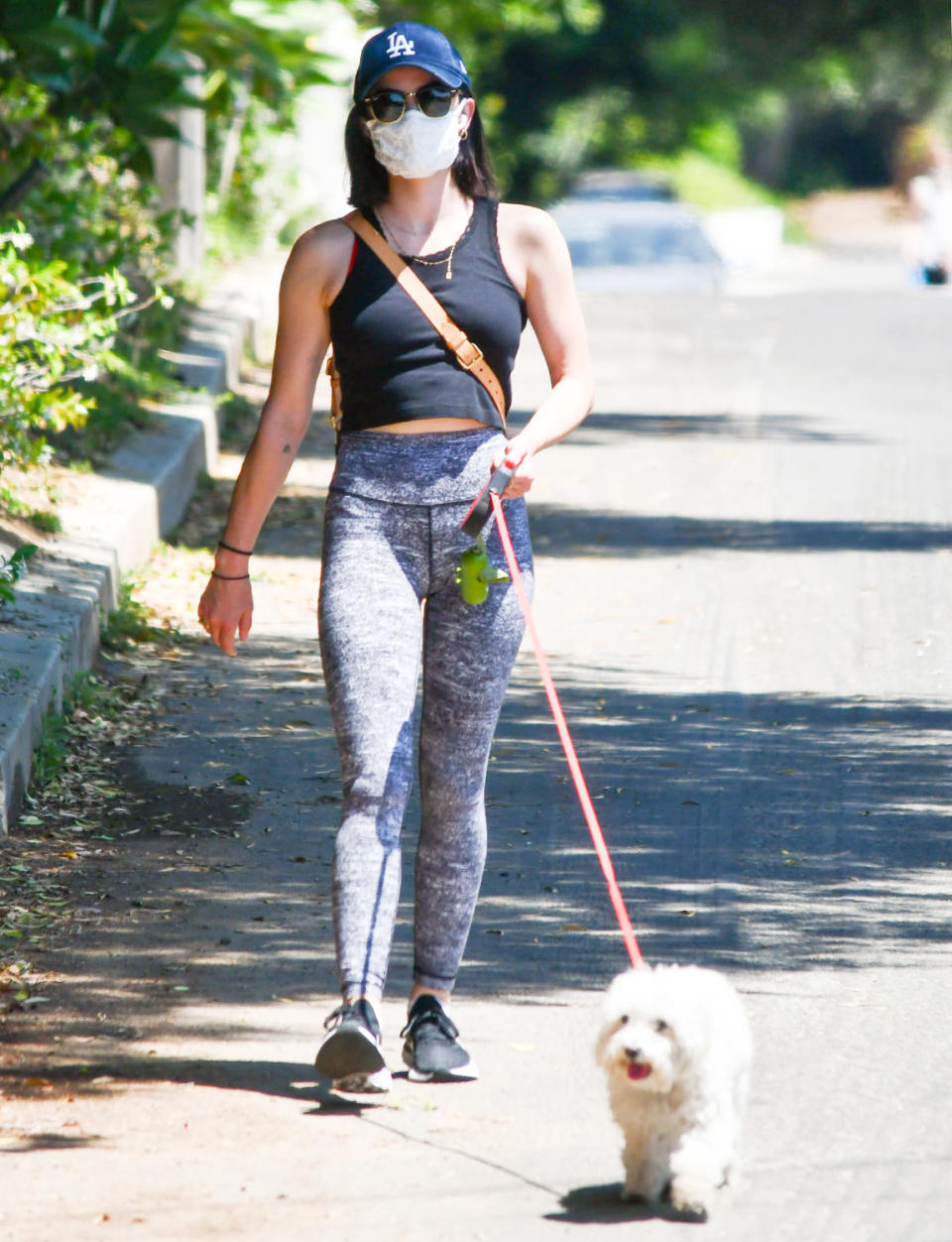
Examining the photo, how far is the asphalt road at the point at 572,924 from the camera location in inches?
156

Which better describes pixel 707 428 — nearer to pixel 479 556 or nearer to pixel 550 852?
pixel 550 852

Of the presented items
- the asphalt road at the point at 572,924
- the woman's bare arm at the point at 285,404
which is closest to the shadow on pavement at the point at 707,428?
the asphalt road at the point at 572,924

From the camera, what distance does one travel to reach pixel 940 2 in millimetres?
48875

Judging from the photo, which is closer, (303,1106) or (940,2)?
(303,1106)

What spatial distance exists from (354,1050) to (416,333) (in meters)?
1.42

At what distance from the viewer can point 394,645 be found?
14.1 feet

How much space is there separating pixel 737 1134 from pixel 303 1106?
950mm

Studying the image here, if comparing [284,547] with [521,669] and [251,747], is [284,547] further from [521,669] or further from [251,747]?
[251,747]

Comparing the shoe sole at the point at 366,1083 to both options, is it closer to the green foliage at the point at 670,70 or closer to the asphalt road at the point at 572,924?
the asphalt road at the point at 572,924

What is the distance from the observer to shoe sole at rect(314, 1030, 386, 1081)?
417 centimetres

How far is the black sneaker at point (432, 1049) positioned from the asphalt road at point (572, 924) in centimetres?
5

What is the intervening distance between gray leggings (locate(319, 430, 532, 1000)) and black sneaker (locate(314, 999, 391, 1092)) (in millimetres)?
46

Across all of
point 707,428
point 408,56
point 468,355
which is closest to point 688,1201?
point 468,355

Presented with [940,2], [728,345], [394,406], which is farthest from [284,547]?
[940,2]
